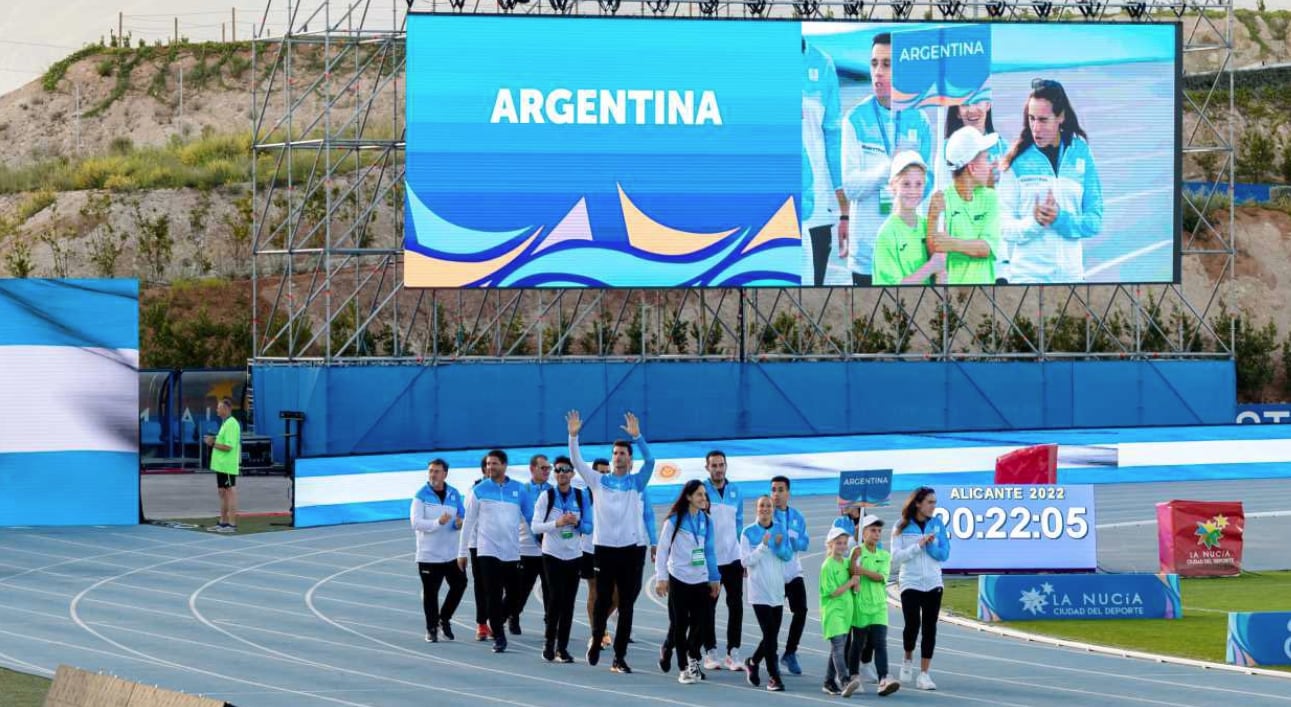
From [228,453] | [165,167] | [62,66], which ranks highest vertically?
[62,66]

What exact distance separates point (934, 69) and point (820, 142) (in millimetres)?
2669

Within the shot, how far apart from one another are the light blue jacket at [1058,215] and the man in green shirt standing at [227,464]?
55.1 ft

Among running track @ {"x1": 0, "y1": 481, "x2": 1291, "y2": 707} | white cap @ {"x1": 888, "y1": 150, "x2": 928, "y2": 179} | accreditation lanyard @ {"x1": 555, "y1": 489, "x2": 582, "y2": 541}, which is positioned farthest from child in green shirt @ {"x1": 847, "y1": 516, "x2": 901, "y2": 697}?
white cap @ {"x1": 888, "y1": 150, "x2": 928, "y2": 179}

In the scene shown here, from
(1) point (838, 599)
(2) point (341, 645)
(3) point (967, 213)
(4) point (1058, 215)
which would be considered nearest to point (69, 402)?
(2) point (341, 645)

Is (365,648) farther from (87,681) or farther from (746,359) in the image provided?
(746,359)

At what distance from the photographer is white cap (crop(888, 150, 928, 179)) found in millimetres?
37406

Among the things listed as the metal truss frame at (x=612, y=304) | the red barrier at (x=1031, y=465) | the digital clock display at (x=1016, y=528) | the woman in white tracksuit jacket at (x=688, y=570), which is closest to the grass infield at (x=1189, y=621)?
the digital clock display at (x=1016, y=528)

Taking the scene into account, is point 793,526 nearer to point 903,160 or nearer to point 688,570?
point 688,570

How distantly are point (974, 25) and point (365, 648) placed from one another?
24.2 metres

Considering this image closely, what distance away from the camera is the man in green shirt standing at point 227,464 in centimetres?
2731

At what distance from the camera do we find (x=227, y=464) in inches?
1073

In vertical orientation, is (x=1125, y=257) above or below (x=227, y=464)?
above

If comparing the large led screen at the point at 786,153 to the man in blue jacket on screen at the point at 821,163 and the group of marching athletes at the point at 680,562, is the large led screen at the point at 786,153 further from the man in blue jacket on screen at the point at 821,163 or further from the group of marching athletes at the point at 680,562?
the group of marching athletes at the point at 680,562

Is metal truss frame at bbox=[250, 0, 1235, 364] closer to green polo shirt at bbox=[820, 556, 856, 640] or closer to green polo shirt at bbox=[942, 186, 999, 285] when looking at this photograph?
green polo shirt at bbox=[942, 186, 999, 285]
